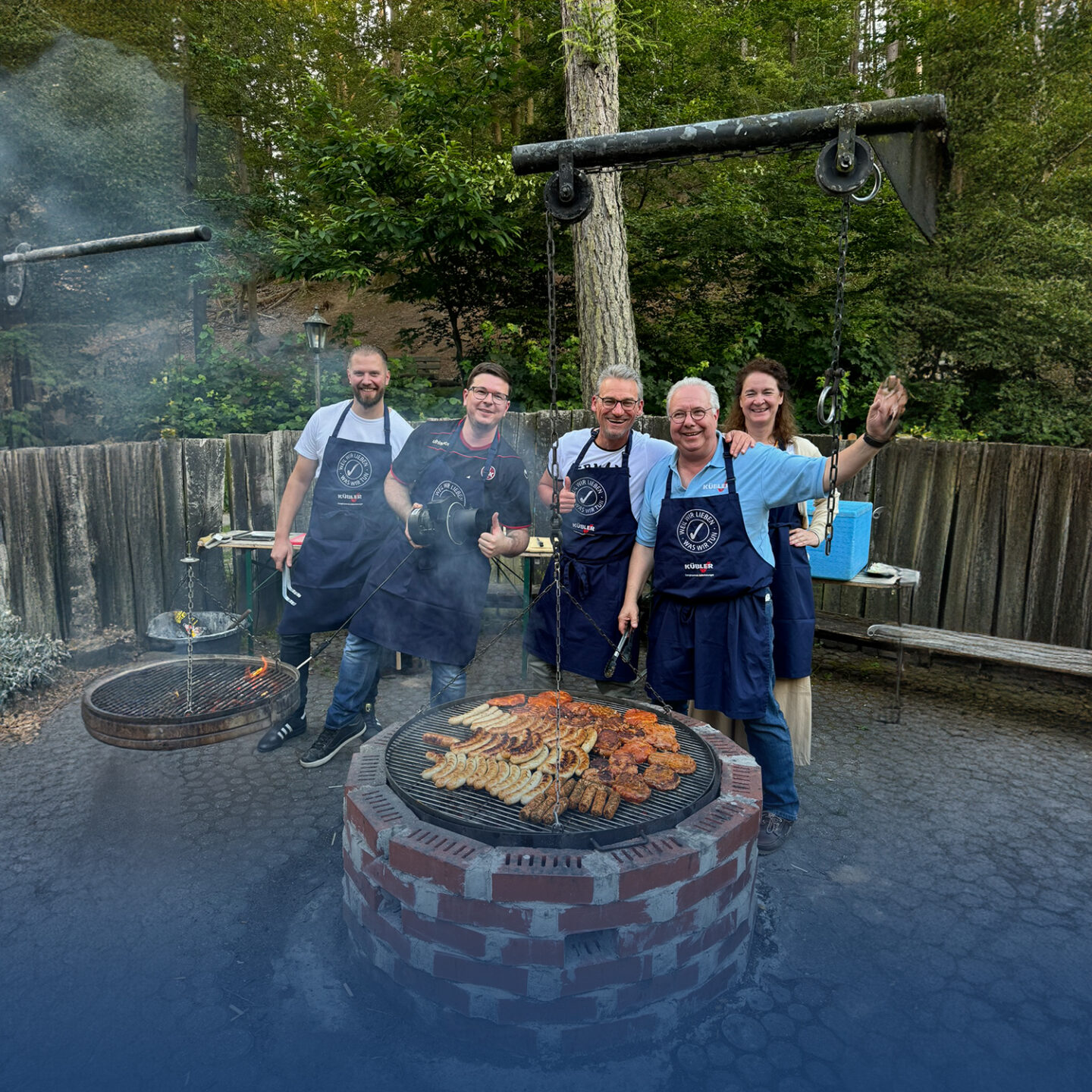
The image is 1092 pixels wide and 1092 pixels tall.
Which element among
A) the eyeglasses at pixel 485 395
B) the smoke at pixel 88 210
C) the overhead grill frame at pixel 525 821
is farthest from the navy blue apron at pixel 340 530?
the smoke at pixel 88 210

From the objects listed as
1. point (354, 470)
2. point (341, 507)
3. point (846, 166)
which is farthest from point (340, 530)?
point (846, 166)

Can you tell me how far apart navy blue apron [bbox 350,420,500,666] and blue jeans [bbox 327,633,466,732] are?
0.32 ft

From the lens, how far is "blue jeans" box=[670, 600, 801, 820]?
3.62m

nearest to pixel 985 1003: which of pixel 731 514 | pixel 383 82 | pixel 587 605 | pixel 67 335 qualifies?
pixel 731 514

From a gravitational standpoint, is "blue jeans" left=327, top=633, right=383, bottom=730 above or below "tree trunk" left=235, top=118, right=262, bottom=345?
below

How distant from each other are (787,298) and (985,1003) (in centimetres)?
1068

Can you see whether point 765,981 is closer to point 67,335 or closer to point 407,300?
point 407,300

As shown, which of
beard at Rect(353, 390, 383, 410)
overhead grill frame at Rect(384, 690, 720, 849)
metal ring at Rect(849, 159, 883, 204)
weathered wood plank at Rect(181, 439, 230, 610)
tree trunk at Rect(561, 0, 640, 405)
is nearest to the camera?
overhead grill frame at Rect(384, 690, 720, 849)

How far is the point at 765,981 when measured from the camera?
2.93 metres

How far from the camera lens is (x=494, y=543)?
13.1ft

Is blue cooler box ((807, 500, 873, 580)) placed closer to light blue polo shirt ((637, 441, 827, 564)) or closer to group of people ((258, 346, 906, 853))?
group of people ((258, 346, 906, 853))

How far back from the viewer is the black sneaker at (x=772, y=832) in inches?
148

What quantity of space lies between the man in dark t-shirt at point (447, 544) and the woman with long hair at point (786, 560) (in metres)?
1.25

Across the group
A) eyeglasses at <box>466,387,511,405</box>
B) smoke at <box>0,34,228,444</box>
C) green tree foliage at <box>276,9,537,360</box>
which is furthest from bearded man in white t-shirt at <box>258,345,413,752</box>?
smoke at <box>0,34,228,444</box>
